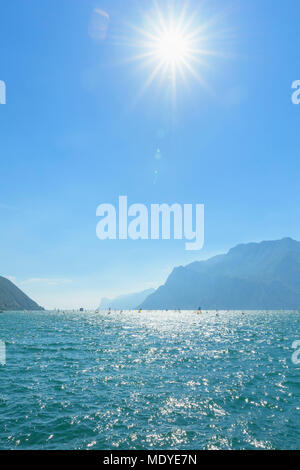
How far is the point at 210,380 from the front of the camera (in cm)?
2650

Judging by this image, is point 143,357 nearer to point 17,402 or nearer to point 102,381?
point 102,381

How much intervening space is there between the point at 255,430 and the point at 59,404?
547 inches

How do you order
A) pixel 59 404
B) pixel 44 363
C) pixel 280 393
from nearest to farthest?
pixel 59 404 < pixel 280 393 < pixel 44 363

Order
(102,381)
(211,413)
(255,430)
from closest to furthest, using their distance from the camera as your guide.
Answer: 1. (255,430)
2. (211,413)
3. (102,381)
